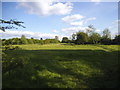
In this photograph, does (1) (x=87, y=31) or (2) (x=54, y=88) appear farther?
(1) (x=87, y=31)

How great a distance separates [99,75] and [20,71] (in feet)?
21.2

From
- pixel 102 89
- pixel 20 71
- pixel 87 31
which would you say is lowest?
pixel 102 89

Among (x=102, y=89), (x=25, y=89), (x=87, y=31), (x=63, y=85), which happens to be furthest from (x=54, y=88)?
(x=87, y=31)

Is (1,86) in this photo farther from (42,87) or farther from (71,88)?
(71,88)

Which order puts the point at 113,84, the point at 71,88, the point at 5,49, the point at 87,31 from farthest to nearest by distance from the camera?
the point at 87,31 → the point at 113,84 → the point at 71,88 → the point at 5,49

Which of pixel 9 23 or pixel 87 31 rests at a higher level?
pixel 87 31

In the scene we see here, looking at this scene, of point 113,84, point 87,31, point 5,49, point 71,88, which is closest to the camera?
point 5,49

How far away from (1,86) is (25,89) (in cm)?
157

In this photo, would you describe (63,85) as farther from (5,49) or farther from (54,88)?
(5,49)

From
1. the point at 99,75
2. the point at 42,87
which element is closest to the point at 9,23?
the point at 42,87

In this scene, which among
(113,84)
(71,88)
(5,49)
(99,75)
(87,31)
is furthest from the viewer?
(87,31)

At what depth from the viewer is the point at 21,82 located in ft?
22.0

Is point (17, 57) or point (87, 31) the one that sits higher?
point (87, 31)

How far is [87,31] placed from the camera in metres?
68.9
